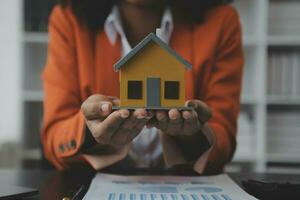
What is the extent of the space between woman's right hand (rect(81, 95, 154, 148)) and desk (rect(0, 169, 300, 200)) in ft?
0.33

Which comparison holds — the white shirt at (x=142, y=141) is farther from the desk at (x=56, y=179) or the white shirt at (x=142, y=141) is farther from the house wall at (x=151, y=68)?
the house wall at (x=151, y=68)

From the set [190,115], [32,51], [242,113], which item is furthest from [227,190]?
[32,51]

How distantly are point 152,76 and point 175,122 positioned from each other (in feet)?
0.26

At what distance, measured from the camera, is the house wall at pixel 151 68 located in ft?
2.09

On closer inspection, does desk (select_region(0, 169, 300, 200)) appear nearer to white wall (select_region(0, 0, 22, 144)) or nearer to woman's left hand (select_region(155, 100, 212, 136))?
→ woman's left hand (select_region(155, 100, 212, 136))

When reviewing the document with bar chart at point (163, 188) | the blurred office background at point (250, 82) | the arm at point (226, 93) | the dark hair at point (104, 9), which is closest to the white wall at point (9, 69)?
the blurred office background at point (250, 82)

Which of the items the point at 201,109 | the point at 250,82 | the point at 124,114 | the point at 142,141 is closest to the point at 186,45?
the point at 142,141

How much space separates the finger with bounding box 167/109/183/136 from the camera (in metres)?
0.61

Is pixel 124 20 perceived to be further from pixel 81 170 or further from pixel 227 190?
pixel 227 190

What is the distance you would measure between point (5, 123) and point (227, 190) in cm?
168

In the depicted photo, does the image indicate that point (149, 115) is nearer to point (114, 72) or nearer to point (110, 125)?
point (110, 125)

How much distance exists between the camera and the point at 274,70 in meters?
2.04

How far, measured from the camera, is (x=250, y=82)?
2105 mm

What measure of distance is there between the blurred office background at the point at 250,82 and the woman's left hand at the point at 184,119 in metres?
1.36
